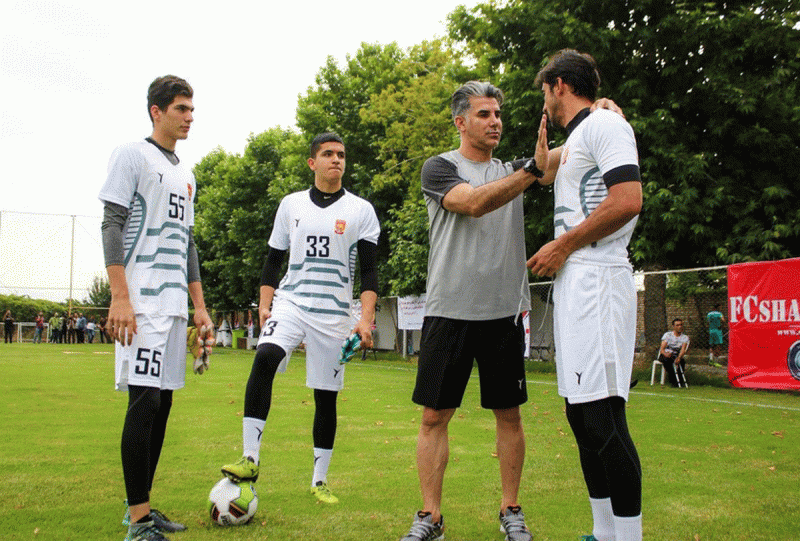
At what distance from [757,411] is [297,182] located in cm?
2612

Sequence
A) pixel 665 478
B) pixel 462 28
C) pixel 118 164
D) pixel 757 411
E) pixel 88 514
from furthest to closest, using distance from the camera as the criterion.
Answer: pixel 462 28
pixel 757 411
pixel 665 478
pixel 88 514
pixel 118 164

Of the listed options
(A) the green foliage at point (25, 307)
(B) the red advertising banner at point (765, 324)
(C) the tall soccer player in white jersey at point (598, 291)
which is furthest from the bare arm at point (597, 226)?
(A) the green foliage at point (25, 307)

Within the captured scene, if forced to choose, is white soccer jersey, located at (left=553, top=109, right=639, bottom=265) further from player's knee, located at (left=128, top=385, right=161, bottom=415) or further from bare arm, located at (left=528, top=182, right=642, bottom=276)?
player's knee, located at (left=128, top=385, right=161, bottom=415)

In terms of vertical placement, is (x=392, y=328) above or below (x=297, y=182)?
below

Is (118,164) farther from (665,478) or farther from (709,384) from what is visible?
(709,384)

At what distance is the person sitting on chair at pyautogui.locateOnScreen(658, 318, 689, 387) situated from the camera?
16250mm

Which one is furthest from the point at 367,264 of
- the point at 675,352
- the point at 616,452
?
the point at 675,352

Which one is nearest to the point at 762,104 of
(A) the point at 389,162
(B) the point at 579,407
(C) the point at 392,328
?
(A) the point at 389,162

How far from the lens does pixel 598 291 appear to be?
3.30m

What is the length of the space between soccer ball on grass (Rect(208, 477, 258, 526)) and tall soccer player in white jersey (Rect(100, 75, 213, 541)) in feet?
0.76

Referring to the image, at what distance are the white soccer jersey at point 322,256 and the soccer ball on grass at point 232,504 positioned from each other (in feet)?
4.10

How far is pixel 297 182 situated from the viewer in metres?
34.6

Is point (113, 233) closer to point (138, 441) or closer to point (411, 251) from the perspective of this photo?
point (138, 441)

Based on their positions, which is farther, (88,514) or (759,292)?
(759,292)
